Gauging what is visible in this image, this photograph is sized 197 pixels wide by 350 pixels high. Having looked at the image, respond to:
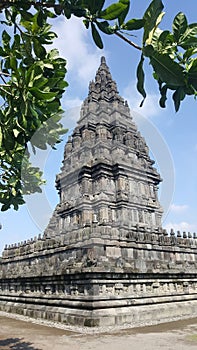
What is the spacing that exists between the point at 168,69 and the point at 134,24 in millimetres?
744

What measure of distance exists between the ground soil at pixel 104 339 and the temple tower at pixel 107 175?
40.4 ft

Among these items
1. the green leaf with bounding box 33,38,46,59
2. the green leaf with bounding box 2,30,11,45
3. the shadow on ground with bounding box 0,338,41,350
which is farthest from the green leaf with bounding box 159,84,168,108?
the shadow on ground with bounding box 0,338,41,350

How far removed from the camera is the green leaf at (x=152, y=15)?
2.55 metres

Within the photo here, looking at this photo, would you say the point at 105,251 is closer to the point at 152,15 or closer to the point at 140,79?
the point at 140,79

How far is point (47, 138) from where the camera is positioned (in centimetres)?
520

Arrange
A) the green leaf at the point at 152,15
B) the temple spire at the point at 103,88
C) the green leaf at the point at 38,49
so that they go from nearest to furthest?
1. the green leaf at the point at 152,15
2. the green leaf at the point at 38,49
3. the temple spire at the point at 103,88

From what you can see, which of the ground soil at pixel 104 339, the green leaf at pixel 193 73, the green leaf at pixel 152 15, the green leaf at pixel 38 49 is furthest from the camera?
the ground soil at pixel 104 339

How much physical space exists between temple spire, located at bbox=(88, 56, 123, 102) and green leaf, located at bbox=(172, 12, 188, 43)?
95.9ft

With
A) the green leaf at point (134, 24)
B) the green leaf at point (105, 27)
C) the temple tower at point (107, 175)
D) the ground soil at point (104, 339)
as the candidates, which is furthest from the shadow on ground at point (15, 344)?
the temple tower at point (107, 175)

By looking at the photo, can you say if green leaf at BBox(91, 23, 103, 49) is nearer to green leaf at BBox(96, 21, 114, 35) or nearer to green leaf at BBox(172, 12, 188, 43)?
green leaf at BBox(96, 21, 114, 35)

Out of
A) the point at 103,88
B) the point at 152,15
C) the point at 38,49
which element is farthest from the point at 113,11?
the point at 103,88

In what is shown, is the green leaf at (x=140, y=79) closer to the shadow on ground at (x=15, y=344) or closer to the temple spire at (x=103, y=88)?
the shadow on ground at (x=15, y=344)

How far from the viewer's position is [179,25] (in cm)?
281

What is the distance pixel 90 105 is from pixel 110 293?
76.1 feet
